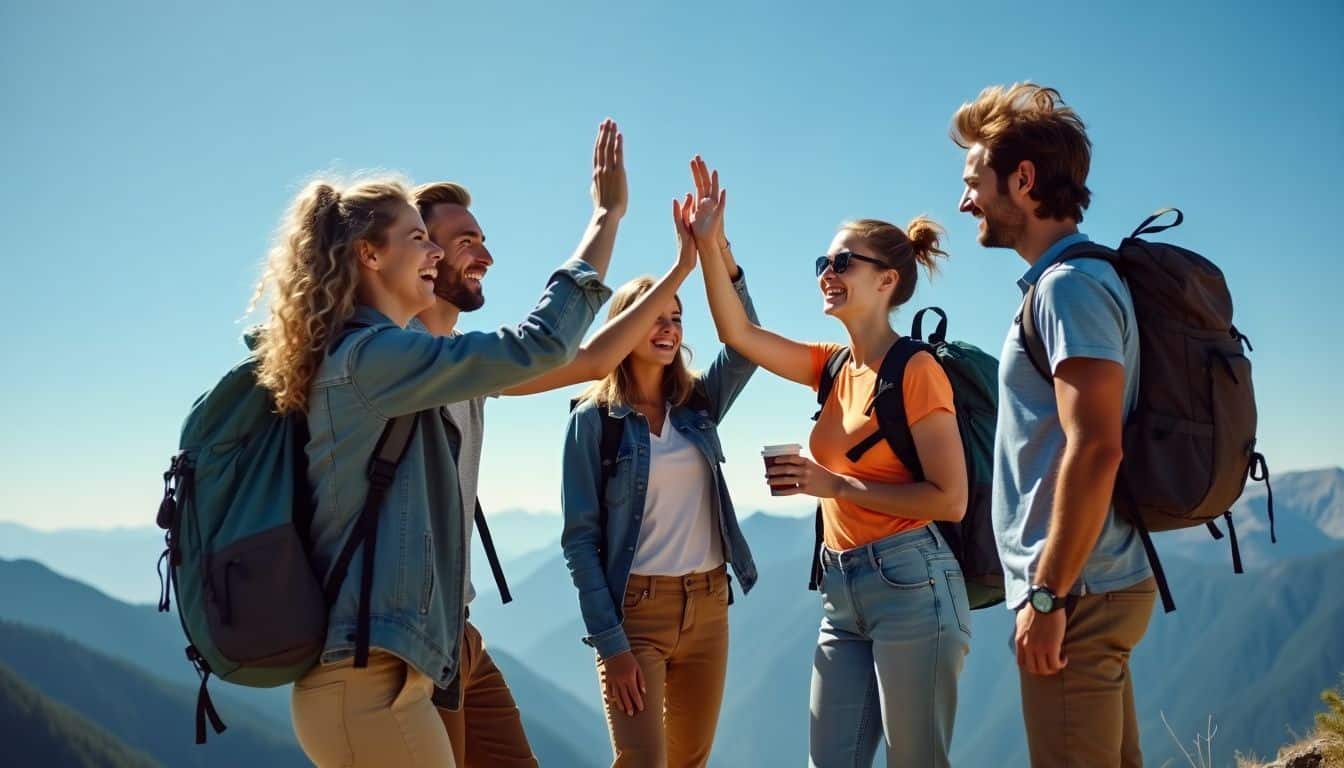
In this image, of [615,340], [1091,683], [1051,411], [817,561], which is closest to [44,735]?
[615,340]

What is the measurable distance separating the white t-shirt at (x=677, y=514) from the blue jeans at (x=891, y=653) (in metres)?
0.80

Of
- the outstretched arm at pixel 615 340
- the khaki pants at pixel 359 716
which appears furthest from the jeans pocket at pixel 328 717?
the outstretched arm at pixel 615 340

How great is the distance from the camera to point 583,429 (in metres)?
5.00

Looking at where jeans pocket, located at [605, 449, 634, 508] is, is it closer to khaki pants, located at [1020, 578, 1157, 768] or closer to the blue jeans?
the blue jeans

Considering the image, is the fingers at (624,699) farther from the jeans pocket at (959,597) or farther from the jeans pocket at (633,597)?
the jeans pocket at (959,597)

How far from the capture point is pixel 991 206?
140 inches

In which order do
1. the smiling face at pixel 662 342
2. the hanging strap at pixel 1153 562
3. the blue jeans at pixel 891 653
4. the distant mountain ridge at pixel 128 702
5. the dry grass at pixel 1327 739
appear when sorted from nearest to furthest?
the hanging strap at pixel 1153 562, the blue jeans at pixel 891 653, the smiling face at pixel 662 342, the dry grass at pixel 1327 739, the distant mountain ridge at pixel 128 702

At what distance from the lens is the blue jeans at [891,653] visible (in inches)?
157

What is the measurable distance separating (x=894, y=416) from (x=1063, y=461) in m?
1.22

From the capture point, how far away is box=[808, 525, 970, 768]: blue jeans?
3980 mm

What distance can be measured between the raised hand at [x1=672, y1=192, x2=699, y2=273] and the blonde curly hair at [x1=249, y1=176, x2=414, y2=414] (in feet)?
6.06

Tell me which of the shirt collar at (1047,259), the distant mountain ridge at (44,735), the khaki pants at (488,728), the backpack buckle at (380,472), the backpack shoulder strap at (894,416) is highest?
the shirt collar at (1047,259)

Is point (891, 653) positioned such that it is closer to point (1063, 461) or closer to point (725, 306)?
point (1063, 461)

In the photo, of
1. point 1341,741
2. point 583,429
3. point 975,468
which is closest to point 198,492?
point 583,429
